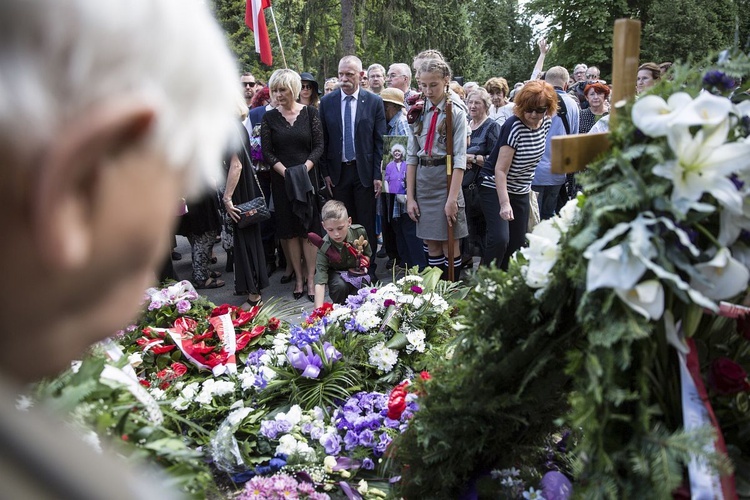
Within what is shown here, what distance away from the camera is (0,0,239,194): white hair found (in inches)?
18.3

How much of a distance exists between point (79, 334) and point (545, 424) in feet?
5.38

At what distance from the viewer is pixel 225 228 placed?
632cm

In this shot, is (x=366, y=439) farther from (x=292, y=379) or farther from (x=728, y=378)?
(x=728, y=378)

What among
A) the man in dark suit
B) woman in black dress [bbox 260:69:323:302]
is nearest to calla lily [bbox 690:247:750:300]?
woman in black dress [bbox 260:69:323:302]

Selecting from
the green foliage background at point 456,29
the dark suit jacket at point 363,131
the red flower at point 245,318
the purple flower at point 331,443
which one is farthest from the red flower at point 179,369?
the green foliage background at point 456,29

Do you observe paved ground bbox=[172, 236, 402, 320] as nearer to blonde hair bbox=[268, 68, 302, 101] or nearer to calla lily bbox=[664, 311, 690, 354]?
blonde hair bbox=[268, 68, 302, 101]

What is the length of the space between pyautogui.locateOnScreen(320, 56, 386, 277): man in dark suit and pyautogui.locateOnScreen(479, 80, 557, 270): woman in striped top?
1447 mm

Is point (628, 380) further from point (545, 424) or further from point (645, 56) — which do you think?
point (645, 56)

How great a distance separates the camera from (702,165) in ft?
4.32

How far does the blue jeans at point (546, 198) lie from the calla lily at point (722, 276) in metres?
5.17

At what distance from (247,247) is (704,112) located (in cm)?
489

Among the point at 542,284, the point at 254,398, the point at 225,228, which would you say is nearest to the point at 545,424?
the point at 542,284

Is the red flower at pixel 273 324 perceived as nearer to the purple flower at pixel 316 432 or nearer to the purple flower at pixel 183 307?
the purple flower at pixel 183 307

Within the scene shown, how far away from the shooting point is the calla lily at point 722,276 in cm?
128
